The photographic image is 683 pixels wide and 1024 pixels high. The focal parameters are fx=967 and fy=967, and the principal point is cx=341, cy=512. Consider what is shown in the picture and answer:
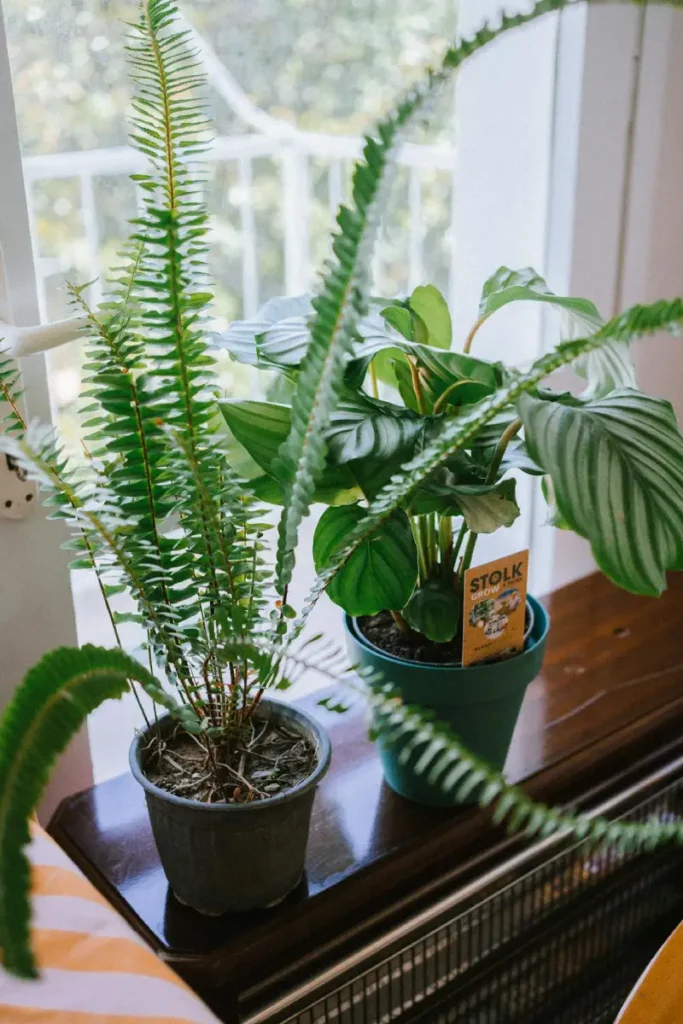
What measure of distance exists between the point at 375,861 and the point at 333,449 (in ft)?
1.47

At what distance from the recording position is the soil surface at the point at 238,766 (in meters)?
0.88

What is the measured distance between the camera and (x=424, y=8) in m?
1.89

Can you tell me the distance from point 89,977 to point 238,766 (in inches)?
10.1

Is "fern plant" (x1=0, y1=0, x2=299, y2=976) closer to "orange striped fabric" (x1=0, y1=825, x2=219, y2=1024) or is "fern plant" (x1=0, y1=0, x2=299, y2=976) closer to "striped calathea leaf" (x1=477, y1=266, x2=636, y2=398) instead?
"orange striped fabric" (x1=0, y1=825, x2=219, y2=1024)

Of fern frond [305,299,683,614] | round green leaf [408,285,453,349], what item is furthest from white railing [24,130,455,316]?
fern frond [305,299,683,614]

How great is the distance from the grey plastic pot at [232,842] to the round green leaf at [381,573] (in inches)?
5.7

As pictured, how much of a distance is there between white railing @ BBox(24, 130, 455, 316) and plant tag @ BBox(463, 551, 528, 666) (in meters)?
1.46

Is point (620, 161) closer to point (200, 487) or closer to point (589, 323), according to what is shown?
point (589, 323)

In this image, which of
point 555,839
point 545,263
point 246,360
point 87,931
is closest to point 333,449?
point 246,360

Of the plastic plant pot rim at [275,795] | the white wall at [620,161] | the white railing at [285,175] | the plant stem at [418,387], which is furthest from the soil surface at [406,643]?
the white railing at [285,175]

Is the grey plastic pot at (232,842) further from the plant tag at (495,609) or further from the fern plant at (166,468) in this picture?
the plant tag at (495,609)

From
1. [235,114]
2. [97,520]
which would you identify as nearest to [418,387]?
[97,520]

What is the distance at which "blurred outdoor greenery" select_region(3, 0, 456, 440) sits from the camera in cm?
122

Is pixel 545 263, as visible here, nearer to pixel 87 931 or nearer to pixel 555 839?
pixel 555 839
